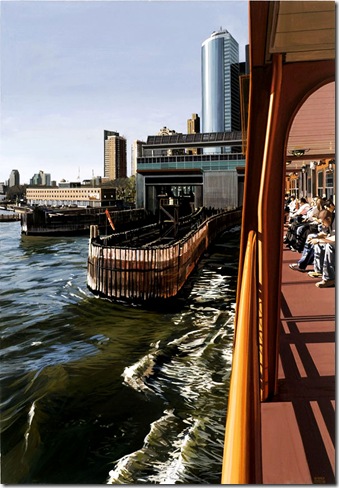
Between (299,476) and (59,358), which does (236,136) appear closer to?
(59,358)

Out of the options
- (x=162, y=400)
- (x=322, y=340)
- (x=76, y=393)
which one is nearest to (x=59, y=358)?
(x=76, y=393)

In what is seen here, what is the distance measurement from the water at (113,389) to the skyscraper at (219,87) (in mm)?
124886

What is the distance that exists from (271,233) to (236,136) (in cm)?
5979

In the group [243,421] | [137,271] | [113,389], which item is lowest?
[113,389]

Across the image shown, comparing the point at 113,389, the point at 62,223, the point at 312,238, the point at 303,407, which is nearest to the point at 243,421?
the point at 303,407

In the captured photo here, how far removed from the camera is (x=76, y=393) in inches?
352

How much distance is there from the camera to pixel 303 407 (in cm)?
405

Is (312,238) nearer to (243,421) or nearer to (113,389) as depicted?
(113,389)

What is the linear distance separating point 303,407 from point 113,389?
6.03m

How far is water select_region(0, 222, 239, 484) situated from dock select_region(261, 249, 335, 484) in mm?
2650

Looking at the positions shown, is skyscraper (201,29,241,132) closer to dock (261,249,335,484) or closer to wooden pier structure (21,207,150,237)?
wooden pier structure (21,207,150,237)

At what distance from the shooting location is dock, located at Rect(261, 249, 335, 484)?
3.36 meters

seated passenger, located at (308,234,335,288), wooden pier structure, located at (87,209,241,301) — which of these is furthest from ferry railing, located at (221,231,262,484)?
wooden pier structure, located at (87,209,241,301)

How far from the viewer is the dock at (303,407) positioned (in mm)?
3361
